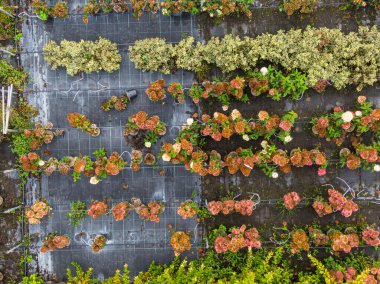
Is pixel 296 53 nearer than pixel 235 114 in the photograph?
No

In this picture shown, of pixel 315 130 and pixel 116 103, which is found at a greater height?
pixel 116 103

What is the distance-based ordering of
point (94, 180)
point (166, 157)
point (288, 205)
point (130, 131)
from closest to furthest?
point (166, 157) < point (288, 205) < point (94, 180) < point (130, 131)

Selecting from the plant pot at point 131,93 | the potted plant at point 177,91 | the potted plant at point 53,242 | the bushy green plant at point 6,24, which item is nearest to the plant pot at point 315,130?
the potted plant at point 177,91

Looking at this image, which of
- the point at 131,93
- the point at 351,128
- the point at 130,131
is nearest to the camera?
the point at 351,128

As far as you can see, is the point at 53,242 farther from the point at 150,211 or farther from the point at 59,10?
the point at 59,10

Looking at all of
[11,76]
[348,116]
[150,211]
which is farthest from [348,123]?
[11,76]

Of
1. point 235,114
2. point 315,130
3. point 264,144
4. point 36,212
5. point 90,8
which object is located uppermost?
point 90,8

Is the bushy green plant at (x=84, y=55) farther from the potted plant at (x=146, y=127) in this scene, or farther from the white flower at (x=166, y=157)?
the white flower at (x=166, y=157)

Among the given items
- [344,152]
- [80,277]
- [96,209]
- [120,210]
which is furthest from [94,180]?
[344,152]
